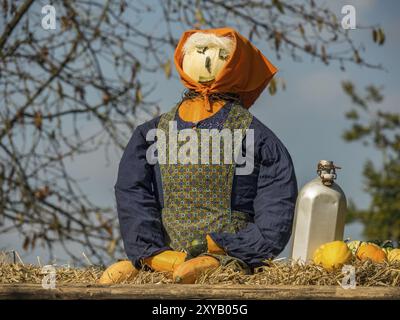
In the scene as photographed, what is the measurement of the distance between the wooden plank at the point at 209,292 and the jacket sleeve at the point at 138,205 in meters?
0.51

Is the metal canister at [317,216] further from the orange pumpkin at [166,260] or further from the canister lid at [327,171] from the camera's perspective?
the orange pumpkin at [166,260]

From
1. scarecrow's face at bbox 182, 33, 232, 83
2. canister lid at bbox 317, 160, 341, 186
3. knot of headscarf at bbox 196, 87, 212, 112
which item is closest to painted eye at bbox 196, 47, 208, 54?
scarecrow's face at bbox 182, 33, 232, 83

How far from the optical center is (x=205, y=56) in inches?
127

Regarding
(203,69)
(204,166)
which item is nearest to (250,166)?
(204,166)

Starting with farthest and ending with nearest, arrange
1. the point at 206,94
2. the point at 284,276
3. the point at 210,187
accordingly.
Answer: the point at 206,94 → the point at 210,187 → the point at 284,276

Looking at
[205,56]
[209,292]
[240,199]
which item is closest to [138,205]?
[240,199]

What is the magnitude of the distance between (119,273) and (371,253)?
2.62 ft

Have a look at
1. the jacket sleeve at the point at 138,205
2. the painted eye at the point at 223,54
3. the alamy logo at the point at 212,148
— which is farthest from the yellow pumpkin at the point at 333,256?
the painted eye at the point at 223,54

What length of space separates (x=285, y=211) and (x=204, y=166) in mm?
299

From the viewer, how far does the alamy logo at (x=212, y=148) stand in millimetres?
3119

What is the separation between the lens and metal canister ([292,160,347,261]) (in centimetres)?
312

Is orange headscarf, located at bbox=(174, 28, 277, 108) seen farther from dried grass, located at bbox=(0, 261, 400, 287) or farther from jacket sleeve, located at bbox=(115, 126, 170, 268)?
dried grass, located at bbox=(0, 261, 400, 287)

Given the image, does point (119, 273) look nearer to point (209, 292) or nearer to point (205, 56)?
point (209, 292)
